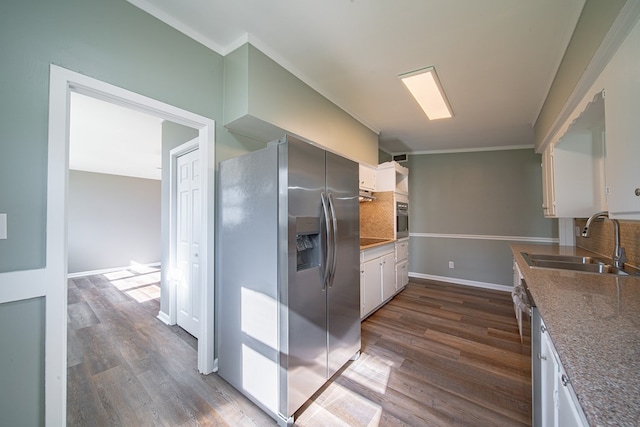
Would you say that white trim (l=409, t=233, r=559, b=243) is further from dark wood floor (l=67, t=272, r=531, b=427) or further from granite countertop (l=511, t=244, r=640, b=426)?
granite countertop (l=511, t=244, r=640, b=426)

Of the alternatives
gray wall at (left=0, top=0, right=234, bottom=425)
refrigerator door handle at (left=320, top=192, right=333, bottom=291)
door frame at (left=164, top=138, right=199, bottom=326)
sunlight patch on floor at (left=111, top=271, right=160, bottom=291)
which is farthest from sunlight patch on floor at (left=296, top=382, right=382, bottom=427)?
sunlight patch on floor at (left=111, top=271, right=160, bottom=291)

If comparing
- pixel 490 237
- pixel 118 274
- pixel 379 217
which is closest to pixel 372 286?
pixel 379 217

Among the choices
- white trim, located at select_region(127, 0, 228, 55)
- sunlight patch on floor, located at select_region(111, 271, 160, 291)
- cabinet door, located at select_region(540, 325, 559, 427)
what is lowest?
sunlight patch on floor, located at select_region(111, 271, 160, 291)

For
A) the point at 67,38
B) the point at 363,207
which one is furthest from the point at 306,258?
the point at 363,207

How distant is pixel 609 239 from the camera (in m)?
2.23

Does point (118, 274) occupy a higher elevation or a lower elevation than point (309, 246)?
lower

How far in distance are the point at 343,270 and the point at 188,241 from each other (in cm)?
184

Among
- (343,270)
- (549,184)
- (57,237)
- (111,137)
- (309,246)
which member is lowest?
(343,270)

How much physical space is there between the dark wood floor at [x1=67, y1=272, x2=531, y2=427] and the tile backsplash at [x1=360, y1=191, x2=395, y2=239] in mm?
1276

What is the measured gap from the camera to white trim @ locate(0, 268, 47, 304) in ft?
3.83

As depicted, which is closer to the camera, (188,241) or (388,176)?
(188,241)

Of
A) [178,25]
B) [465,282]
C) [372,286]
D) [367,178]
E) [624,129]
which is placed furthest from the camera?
[465,282]

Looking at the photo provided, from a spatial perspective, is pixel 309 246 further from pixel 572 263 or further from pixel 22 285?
pixel 572 263

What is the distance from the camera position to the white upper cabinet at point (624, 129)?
977 millimetres
